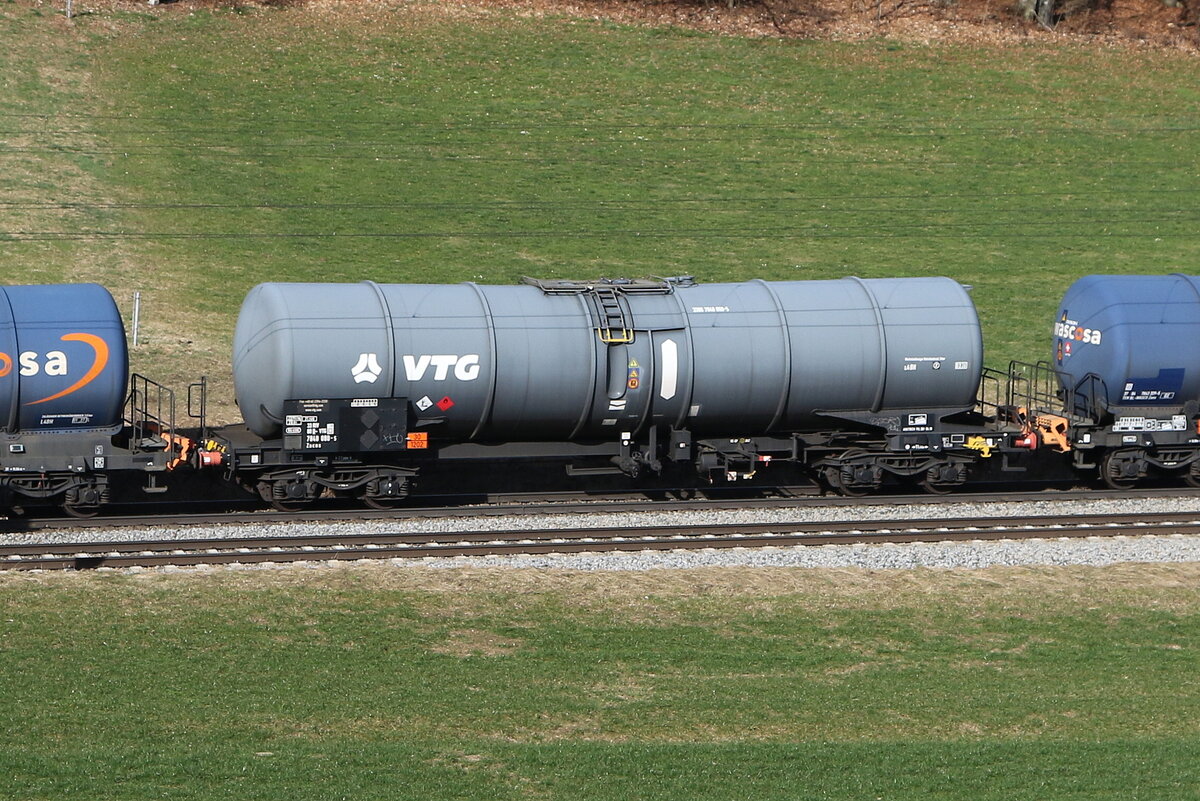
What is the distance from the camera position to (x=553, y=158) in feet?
162

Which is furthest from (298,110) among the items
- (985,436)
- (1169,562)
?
(1169,562)

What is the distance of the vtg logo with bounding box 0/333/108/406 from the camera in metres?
22.8

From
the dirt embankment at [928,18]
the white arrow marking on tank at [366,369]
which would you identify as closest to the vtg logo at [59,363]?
the white arrow marking on tank at [366,369]

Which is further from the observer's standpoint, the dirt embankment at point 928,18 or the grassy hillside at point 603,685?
the dirt embankment at point 928,18

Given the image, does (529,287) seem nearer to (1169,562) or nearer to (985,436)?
(985,436)

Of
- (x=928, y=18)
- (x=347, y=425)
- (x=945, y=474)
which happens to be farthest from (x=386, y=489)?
(x=928, y=18)

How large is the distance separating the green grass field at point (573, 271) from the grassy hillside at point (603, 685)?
56 millimetres

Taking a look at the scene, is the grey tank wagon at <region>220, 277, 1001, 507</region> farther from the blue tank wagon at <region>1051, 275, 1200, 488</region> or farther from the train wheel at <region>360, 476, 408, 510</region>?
the blue tank wagon at <region>1051, 275, 1200, 488</region>

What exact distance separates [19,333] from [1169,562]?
17466 mm

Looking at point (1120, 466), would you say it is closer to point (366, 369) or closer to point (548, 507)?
point (548, 507)

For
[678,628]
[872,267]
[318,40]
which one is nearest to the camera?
[678,628]

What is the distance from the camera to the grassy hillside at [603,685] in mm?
14578

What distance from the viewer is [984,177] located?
164 ft

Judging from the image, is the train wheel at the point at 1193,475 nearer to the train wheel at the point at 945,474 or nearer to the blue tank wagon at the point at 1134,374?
the blue tank wagon at the point at 1134,374
